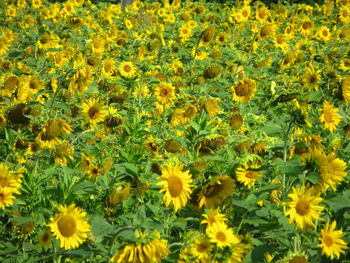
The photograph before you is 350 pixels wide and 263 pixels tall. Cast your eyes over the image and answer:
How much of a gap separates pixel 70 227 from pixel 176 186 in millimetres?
531

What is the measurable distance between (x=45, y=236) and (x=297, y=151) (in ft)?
4.70

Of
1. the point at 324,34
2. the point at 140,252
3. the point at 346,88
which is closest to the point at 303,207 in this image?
the point at 140,252

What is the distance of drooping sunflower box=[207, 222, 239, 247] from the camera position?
1461mm

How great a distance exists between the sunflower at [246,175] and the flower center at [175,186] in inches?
10.8

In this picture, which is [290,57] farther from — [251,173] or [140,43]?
[251,173]

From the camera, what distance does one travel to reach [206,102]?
114 inches

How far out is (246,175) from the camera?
166cm

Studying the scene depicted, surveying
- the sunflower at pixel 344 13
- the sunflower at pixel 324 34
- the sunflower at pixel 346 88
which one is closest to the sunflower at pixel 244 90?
the sunflower at pixel 346 88

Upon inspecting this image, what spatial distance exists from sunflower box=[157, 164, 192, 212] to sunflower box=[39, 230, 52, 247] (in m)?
0.66

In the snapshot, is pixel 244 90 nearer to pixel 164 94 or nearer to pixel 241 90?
pixel 241 90

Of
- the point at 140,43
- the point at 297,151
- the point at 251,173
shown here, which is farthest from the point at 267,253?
the point at 140,43

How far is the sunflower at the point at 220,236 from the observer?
1.46 m

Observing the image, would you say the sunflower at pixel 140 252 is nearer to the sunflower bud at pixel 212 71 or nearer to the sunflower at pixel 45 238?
the sunflower at pixel 45 238

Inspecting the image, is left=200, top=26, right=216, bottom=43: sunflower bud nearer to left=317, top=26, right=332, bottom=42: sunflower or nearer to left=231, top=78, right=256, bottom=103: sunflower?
left=231, top=78, right=256, bottom=103: sunflower
